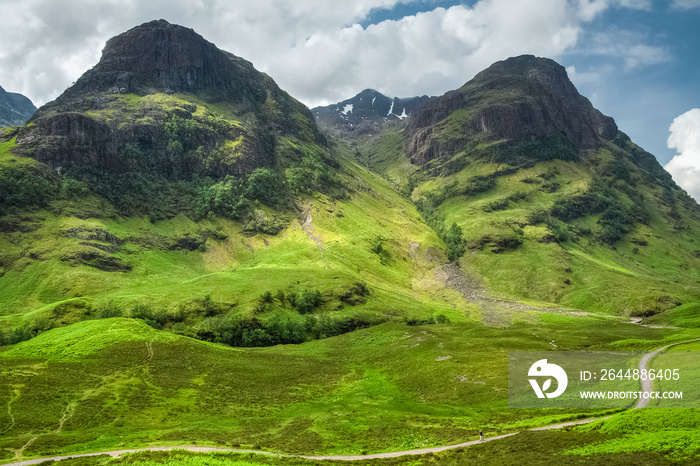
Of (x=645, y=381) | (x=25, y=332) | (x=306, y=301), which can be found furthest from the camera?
(x=306, y=301)

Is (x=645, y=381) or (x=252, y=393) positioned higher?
(x=645, y=381)

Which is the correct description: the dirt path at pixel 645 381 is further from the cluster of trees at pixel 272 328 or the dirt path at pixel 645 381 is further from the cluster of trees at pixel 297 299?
the cluster of trees at pixel 297 299

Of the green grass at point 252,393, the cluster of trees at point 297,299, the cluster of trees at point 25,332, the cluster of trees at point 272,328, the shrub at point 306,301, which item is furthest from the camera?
the shrub at point 306,301

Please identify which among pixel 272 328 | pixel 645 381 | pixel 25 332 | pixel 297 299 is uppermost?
pixel 297 299

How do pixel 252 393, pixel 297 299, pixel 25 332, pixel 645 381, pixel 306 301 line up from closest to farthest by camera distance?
1. pixel 645 381
2. pixel 252 393
3. pixel 25 332
4. pixel 306 301
5. pixel 297 299

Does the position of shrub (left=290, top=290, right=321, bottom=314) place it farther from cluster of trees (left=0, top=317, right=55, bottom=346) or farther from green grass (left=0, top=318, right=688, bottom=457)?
cluster of trees (left=0, top=317, right=55, bottom=346)

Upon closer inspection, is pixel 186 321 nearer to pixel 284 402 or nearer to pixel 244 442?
pixel 284 402

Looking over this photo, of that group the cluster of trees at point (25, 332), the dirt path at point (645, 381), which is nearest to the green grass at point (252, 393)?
the dirt path at point (645, 381)

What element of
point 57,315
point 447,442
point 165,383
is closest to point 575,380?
point 447,442

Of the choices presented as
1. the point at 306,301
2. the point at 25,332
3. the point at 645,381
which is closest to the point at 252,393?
the point at 645,381

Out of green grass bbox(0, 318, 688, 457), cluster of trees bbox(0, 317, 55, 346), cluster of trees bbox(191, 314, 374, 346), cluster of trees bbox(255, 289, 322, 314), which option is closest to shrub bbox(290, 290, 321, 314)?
cluster of trees bbox(255, 289, 322, 314)

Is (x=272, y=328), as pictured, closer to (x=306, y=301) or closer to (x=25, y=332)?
(x=306, y=301)

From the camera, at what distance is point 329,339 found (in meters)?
159

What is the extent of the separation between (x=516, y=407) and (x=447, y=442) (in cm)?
2244
